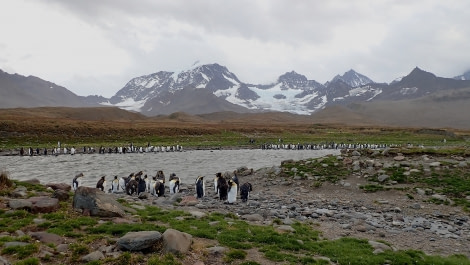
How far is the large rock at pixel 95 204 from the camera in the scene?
565 inches

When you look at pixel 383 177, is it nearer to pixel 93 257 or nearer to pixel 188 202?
pixel 188 202

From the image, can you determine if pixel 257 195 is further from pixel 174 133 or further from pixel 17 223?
pixel 174 133

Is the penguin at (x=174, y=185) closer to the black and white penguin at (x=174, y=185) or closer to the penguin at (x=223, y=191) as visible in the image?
the black and white penguin at (x=174, y=185)

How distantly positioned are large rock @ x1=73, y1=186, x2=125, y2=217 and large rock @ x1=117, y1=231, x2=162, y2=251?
3.66 metres

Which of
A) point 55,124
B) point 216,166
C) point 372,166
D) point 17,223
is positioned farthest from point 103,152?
point 17,223

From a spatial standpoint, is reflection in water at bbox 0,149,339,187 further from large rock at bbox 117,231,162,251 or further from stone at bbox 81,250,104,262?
stone at bbox 81,250,104,262

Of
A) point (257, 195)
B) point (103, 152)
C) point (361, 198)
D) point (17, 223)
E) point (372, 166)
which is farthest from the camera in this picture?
point (103, 152)

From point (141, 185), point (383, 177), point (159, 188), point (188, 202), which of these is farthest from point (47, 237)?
point (383, 177)

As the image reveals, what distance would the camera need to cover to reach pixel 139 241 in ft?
35.2

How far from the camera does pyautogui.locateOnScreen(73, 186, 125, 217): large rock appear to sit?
1434 cm

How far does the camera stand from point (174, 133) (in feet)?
339

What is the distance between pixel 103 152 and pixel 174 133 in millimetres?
40299

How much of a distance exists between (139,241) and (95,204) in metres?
4.52

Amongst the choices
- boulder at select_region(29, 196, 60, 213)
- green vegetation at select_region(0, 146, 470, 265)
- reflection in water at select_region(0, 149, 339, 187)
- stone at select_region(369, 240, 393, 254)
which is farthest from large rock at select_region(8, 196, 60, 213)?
reflection in water at select_region(0, 149, 339, 187)
